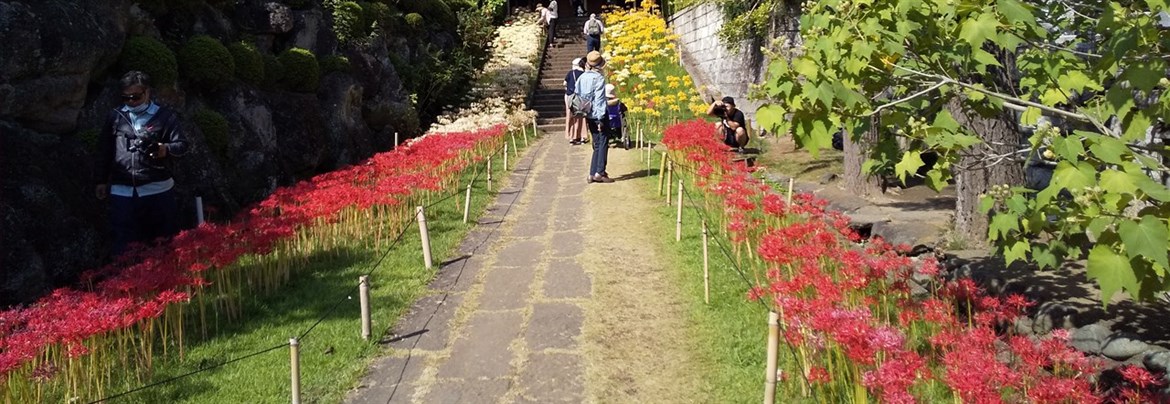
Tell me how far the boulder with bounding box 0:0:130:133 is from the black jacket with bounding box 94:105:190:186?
4.30 feet

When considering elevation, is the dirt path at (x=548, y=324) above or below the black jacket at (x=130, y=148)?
below

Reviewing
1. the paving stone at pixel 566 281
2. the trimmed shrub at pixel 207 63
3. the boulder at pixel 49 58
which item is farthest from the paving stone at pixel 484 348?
the trimmed shrub at pixel 207 63

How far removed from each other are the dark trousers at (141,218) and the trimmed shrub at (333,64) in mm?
7175

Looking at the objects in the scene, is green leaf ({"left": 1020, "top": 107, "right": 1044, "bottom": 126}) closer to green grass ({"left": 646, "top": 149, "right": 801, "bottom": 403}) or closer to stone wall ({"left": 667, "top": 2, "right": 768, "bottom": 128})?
green grass ({"left": 646, "top": 149, "right": 801, "bottom": 403})

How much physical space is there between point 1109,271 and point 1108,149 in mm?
412

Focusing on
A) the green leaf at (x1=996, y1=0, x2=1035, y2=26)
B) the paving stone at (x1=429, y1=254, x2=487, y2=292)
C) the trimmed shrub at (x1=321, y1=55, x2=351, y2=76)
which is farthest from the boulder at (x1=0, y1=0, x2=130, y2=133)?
the green leaf at (x1=996, y1=0, x2=1035, y2=26)

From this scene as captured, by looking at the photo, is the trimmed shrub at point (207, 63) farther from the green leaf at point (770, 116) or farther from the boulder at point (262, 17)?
the green leaf at point (770, 116)

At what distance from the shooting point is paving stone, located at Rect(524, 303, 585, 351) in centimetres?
498

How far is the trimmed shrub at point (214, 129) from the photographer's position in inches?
372

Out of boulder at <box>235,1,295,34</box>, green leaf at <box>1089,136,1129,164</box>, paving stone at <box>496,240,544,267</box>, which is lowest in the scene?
paving stone at <box>496,240,544,267</box>

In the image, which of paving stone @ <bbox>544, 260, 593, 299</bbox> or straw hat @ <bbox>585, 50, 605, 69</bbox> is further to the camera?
straw hat @ <bbox>585, 50, 605, 69</bbox>

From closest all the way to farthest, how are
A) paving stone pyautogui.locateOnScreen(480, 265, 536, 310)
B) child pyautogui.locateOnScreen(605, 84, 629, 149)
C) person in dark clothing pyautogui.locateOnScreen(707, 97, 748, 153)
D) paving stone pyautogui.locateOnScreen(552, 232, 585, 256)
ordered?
paving stone pyautogui.locateOnScreen(480, 265, 536, 310), paving stone pyautogui.locateOnScreen(552, 232, 585, 256), person in dark clothing pyautogui.locateOnScreen(707, 97, 748, 153), child pyautogui.locateOnScreen(605, 84, 629, 149)

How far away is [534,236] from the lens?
795 cm

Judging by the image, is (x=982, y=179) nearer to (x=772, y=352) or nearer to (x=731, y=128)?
(x=772, y=352)
